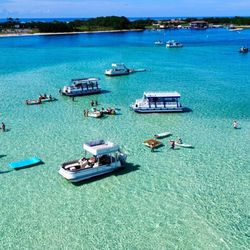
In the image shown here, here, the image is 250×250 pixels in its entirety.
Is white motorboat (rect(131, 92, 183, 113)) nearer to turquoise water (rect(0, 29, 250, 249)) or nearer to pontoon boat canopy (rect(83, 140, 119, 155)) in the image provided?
turquoise water (rect(0, 29, 250, 249))

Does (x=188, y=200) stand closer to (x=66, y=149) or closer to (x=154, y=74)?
(x=66, y=149)

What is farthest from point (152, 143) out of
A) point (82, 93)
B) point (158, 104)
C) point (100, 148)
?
point (82, 93)

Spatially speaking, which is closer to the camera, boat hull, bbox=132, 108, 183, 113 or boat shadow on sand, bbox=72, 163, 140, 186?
boat shadow on sand, bbox=72, 163, 140, 186

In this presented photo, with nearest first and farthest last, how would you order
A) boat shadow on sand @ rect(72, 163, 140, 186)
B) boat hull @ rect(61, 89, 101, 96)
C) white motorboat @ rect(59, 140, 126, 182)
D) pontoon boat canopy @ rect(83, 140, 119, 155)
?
white motorboat @ rect(59, 140, 126, 182), boat shadow on sand @ rect(72, 163, 140, 186), pontoon boat canopy @ rect(83, 140, 119, 155), boat hull @ rect(61, 89, 101, 96)

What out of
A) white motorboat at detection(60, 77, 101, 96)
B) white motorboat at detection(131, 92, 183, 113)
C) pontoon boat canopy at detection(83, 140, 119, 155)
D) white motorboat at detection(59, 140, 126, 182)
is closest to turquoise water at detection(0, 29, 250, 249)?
white motorboat at detection(59, 140, 126, 182)

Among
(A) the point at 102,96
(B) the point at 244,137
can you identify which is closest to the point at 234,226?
(B) the point at 244,137

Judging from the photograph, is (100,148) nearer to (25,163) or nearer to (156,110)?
(25,163)

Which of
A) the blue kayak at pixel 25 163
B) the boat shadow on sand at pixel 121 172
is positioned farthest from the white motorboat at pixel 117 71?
the boat shadow on sand at pixel 121 172
